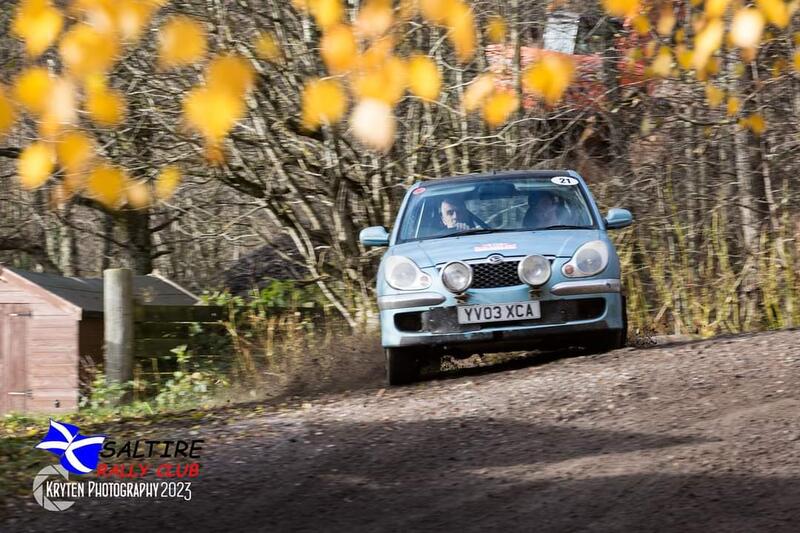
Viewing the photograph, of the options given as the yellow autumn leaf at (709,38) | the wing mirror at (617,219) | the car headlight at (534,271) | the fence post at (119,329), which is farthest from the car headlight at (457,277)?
the fence post at (119,329)

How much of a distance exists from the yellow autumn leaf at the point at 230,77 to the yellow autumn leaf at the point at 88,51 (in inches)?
13.3

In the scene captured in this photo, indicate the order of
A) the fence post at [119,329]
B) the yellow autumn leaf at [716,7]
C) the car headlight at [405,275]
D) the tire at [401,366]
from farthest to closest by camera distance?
1. the fence post at [119,329]
2. the tire at [401,366]
3. the car headlight at [405,275]
4. the yellow autumn leaf at [716,7]

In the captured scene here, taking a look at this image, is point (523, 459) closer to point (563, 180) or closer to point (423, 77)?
point (423, 77)

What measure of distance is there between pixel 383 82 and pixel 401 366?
451cm

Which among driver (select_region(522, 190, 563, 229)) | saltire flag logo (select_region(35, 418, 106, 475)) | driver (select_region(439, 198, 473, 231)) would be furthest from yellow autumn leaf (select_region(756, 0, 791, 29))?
driver (select_region(439, 198, 473, 231))

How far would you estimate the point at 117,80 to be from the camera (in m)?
12.6

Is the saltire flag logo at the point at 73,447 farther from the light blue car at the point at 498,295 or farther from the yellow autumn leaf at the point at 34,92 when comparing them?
A: the yellow autumn leaf at the point at 34,92

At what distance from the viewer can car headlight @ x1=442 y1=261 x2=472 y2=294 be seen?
25.7ft

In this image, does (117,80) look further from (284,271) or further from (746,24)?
(746,24)

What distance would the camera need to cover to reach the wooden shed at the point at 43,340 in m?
11.0

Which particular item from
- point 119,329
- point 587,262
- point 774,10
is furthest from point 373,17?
point 119,329

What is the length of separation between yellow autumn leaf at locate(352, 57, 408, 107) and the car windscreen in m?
4.61

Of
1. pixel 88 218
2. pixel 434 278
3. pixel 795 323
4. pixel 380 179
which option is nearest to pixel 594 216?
pixel 434 278

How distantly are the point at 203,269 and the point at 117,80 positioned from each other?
7190 millimetres
